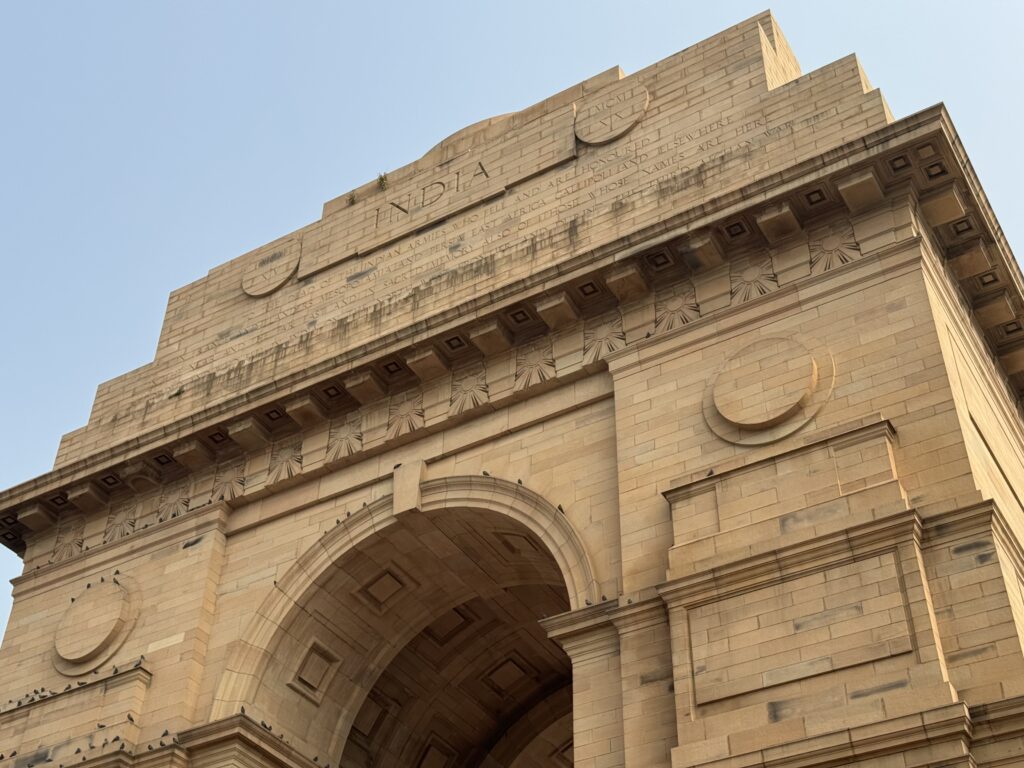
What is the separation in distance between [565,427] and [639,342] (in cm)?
166

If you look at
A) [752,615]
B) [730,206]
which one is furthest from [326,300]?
[752,615]

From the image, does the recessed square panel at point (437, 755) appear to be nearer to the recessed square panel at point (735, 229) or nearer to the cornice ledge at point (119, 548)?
the cornice ledge at point (119, 548)

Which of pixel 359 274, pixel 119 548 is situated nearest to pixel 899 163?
pixel 359 274

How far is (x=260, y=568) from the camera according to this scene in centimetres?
2169

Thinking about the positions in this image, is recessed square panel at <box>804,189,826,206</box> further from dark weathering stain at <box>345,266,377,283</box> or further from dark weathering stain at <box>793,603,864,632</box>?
dark weathering stain at <box>345,266,377,283</box>

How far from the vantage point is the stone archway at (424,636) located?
20516 millimetres

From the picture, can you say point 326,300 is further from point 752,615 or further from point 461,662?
point 752,615

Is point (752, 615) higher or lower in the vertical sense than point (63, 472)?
lower

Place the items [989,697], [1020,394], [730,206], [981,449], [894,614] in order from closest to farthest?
[989,697] → [894,614] → [981,449] → [730,206] → [1020,394]

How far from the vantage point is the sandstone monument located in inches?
606

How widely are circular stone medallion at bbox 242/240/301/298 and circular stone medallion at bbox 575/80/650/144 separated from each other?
636 cm

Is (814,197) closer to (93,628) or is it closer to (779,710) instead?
(779,710)

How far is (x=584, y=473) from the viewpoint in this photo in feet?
63.6

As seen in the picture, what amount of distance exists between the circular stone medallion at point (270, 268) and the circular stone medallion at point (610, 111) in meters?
6.36
